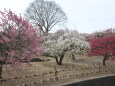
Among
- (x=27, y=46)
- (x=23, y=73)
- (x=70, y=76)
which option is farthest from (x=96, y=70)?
(x=27, y=46)

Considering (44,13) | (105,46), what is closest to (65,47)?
(105,46)

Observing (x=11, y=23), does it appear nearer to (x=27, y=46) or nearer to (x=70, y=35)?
(x=27, y=46)

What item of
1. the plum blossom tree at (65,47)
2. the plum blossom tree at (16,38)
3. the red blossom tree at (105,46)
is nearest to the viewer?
the plum blossom tree at (16,38)

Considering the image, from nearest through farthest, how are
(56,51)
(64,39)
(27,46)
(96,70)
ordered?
(27,46) → (96,70) → (56,51) → (64,39)

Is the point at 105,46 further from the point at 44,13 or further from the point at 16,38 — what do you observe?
the point at 44,13

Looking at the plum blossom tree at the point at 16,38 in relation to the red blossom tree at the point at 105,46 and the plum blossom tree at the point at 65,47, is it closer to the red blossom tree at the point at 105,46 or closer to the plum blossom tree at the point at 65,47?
the plum blossom tree at the point at 65,47

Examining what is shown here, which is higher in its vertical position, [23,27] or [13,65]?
[23,27]

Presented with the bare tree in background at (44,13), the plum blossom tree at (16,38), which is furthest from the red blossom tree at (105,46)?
the bare tree in background at (44,13)

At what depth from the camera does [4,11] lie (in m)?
8.98

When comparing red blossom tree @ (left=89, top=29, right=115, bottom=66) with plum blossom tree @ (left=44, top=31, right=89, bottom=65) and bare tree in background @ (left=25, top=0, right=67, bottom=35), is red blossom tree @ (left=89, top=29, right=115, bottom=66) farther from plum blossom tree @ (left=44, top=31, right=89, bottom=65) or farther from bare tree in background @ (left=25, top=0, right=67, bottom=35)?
bare tree in background @ (left=25, top=0, right=67, bottom=35)

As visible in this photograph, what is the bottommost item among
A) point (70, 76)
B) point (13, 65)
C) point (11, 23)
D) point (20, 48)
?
point (70, 76)

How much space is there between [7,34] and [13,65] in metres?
1.67

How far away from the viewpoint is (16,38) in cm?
876

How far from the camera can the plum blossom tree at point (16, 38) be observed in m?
8.57
